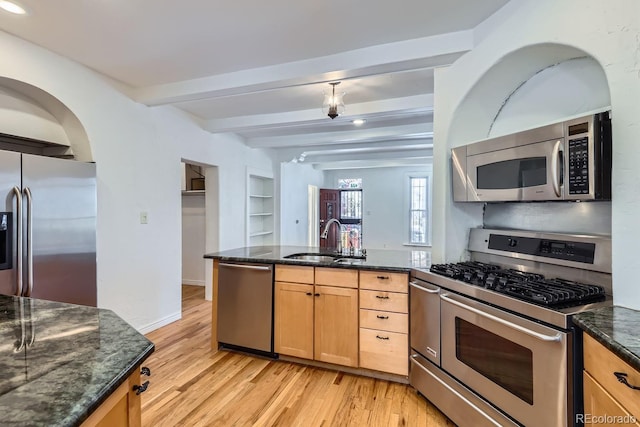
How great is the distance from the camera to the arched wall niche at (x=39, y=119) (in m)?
2.44

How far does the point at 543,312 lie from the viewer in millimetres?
1348

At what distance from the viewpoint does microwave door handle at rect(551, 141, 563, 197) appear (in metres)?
1.59

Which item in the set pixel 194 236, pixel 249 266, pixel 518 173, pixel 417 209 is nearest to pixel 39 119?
pixel 249 266

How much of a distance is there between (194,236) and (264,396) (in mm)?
3874

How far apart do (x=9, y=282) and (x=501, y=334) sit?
2983 mm

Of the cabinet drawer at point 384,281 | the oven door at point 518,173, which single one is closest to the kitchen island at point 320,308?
the cabinet drawer at point 384,281

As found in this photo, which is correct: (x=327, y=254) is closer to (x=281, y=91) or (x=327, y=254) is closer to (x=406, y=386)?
(x=406, y=386)

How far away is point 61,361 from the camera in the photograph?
886 mm

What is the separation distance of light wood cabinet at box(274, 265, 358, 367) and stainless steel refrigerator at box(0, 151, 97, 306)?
158 centimetres

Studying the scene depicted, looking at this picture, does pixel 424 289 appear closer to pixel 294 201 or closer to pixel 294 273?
pixel 294 273

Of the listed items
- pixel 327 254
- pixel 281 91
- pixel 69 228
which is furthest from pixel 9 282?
pixel 281 91

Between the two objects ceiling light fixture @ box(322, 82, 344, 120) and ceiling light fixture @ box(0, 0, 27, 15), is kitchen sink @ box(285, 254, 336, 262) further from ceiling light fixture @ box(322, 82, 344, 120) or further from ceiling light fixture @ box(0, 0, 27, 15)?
ceiling light fixture @ box(0, 0, 27, 15)

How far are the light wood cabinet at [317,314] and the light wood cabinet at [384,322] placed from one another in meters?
0.08

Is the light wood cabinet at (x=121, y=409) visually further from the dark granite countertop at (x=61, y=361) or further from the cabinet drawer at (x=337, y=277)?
the cabinet drawer at (x=337, y=277)
